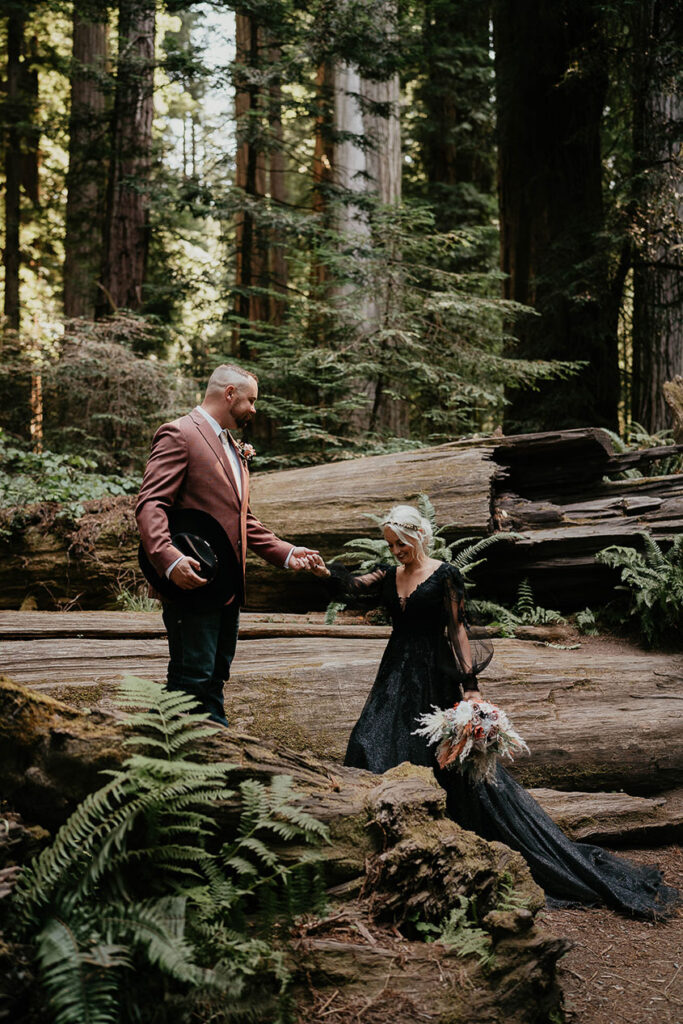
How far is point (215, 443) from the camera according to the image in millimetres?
4367

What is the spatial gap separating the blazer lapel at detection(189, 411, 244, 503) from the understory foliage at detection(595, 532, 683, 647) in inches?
165

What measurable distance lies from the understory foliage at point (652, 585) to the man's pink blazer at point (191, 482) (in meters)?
4.13

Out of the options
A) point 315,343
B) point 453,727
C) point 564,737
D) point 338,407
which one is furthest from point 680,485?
point 315,343

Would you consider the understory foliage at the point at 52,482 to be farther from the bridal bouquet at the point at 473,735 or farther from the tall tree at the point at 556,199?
the tall tree at the point at 556,199

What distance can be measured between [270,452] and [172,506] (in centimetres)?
625

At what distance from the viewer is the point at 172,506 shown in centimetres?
426

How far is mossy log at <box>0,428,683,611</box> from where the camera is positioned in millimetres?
7461

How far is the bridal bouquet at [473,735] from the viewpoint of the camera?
4.15 meters

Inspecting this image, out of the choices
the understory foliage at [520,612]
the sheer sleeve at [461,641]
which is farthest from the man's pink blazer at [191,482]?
the understory foliage at [520,612]

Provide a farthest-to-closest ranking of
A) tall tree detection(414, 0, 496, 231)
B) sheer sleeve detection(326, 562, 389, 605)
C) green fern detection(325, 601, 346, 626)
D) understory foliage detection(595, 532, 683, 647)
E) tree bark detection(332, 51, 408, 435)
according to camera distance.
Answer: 1. tall tree detection(414, 0, 496, 231)
2. tree bark detection(332, 51, 408, 435)
3. green fern detection(325, 601, 346, 626)
4. understory foliage detection(595, 532, 683, 647)
5. sheer sleeve detection(326, 562, 389, 605)

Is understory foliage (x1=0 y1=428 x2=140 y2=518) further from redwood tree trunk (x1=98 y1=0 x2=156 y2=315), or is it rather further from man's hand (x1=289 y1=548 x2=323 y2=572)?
redwood tree trunk (x1=98 y1=0 x2=156 y2=315)

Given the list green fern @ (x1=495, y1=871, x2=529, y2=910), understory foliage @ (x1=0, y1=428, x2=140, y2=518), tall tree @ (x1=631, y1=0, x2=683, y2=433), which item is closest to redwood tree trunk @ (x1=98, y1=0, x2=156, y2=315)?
understory foliage @ (x1=0, y1=428, x2=140, y2=518)

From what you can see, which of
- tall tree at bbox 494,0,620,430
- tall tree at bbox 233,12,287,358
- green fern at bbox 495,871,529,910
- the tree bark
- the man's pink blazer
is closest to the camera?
green fern at bbox 495,871,529,910

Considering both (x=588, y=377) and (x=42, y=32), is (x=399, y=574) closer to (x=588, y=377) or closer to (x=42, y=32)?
(x=588, y=377)
